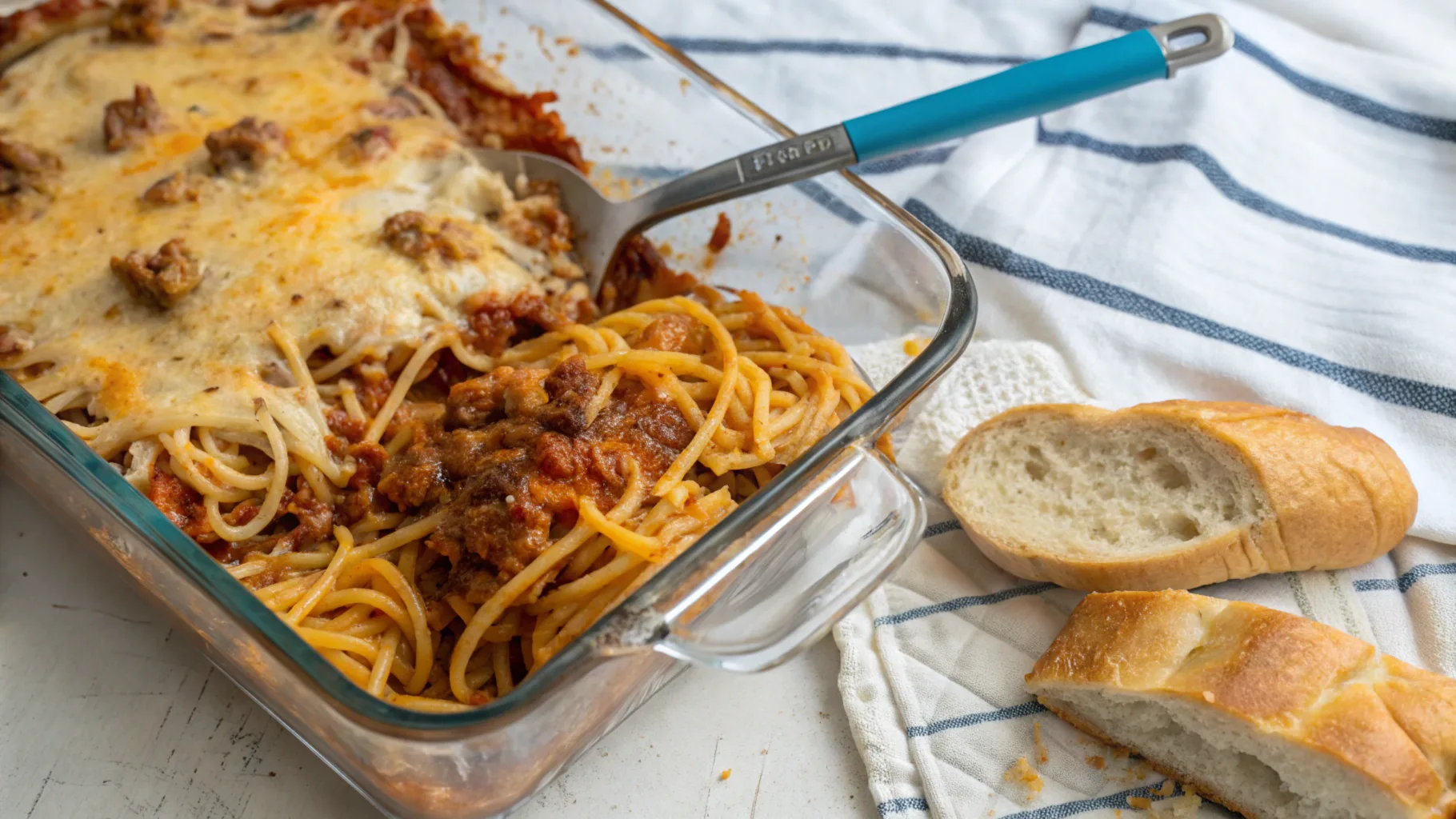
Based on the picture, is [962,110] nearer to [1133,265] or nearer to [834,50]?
[1133,265]

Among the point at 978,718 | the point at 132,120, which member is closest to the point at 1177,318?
the point at 978,718

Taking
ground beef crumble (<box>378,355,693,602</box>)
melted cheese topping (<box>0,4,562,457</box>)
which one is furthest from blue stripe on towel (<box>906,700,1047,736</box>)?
melted cheese topping (<box>0,4,562,457</box>)

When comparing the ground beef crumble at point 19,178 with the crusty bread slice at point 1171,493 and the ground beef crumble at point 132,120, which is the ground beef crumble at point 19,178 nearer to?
the ground beef crumble at point 132,120

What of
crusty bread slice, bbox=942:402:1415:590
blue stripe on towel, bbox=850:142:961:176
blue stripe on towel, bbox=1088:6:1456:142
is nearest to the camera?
crusty bread slice, bbox=942:402:1415:590

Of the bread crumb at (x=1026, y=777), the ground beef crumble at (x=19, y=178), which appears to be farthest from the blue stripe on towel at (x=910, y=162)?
the ground beef crumble at (x=19, y=178)

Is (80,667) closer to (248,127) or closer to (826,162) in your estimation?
(248,127)

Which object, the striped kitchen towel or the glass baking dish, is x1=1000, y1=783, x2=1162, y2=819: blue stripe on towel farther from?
the glass baking dish

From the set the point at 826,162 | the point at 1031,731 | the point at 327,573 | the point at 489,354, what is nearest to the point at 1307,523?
the point at 1031,731
